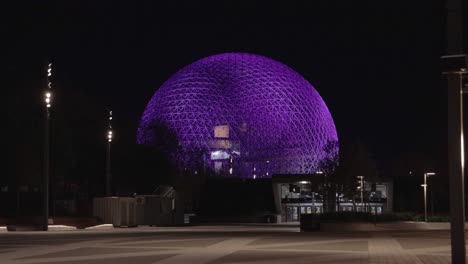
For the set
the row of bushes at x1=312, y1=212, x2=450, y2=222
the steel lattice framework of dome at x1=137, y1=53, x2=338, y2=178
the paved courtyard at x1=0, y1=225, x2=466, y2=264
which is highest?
the steel lattice framework of dome at x1=137, y1=53, x2=338, y2=178

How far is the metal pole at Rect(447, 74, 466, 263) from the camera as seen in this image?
42.1 ft

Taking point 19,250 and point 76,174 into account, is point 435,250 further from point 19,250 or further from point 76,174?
point 76,174

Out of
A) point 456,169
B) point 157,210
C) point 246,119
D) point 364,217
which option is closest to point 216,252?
point 456,169

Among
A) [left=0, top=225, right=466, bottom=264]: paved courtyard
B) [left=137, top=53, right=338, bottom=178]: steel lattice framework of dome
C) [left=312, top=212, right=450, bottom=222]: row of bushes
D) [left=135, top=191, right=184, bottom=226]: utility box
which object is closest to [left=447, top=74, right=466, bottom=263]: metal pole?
[left=0, top=225, right=466, bottom=264]: paved courtyard

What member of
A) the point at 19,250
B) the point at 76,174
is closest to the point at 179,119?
the point at 76,174

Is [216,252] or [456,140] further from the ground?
[456,140]

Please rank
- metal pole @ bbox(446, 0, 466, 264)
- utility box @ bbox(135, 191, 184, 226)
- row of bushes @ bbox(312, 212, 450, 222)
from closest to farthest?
metal pole @ bbox(446, 0, 466, 264) → row of bushes @ bbox(312, 212, 450, 222) → utility box @ bbox(135, 191, 184, 226)

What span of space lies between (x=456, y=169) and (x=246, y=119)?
8426 cm

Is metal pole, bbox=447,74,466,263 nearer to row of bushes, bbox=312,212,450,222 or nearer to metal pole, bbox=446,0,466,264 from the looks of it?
metal pole, bbox=446,0,466,264

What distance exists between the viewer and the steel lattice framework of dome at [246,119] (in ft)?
317

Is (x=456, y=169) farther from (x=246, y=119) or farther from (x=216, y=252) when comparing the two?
(x=246, y=119)

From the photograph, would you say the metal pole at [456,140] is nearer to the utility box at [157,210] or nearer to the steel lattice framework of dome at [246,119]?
the utility box at [157,210]

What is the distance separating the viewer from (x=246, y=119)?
97.1m

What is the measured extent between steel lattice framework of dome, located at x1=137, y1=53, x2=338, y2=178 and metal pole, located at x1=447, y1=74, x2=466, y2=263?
78900 millimetres
